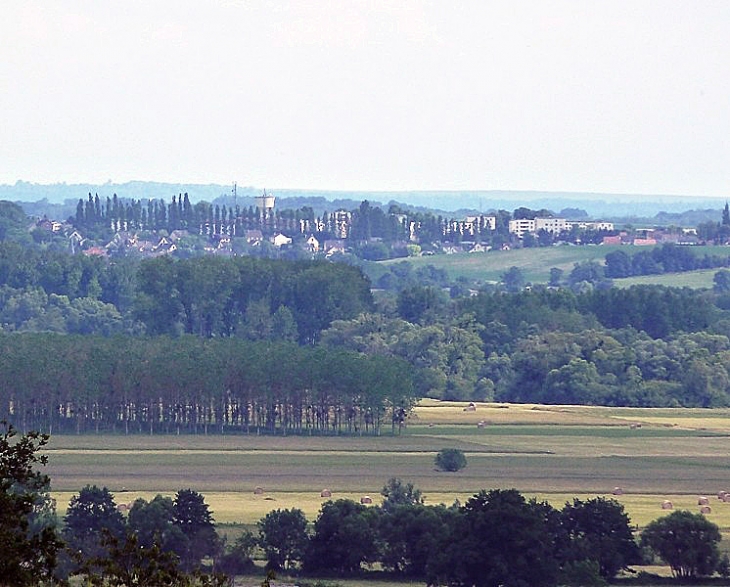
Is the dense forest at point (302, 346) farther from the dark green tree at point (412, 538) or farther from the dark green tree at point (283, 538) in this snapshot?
the dark green tree at point (412, 538)

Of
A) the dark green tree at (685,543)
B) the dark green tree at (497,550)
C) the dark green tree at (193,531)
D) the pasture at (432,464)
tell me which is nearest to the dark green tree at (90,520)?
the dark green tree at (193,531)

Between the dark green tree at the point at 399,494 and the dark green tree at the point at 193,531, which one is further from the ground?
the dark green tree at the point at 193,531

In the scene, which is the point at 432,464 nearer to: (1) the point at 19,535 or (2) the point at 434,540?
(2) the point at 434,540

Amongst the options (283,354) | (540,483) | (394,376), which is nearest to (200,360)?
(283,354)

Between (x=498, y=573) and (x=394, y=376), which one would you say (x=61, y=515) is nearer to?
(x=498, y=573)

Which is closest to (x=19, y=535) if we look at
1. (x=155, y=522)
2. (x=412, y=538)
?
(x=412, y=538)

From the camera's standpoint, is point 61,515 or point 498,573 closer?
point 498,573
